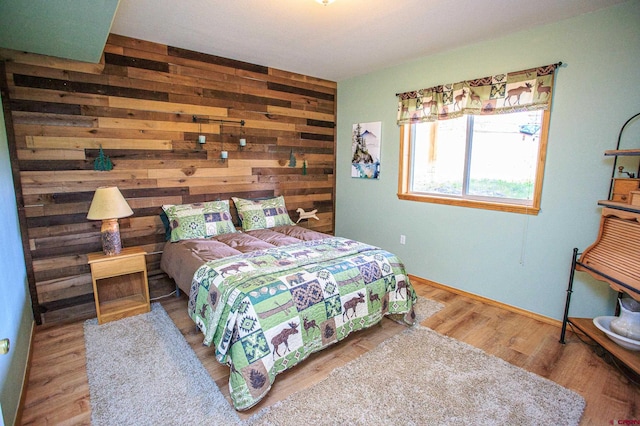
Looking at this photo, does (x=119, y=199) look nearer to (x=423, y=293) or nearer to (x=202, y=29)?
(x=202, y=29)

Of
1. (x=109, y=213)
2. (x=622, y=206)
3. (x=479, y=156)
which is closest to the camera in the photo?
(x=622, y=206)

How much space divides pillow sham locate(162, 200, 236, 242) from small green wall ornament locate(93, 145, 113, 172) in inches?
24.0

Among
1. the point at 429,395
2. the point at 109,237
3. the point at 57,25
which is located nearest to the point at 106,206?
the point at 109,237

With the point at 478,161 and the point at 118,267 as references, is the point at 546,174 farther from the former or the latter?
the point at 118,267

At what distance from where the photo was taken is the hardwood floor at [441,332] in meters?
1.87

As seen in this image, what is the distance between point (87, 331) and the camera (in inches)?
105

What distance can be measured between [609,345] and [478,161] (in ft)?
6.22

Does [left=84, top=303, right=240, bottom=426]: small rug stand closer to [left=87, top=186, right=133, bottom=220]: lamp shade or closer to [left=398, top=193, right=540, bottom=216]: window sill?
[left=87, top=186, right=133, bottom=220]: lamp shade

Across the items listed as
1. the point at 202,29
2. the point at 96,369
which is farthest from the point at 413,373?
the point at 202,29

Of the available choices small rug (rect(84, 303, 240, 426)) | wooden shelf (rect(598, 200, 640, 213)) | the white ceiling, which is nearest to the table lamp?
small rug (rect(84, 303, 240, 426))

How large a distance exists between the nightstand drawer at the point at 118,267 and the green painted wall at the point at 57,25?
68.0 inches

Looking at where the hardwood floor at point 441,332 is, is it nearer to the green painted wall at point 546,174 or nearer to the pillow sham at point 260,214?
the green painted wall at point 546,174

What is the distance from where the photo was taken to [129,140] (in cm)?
311

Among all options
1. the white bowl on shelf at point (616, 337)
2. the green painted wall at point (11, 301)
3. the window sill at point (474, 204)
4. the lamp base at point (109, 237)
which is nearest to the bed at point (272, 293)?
the lamp base at point (109, 237)
